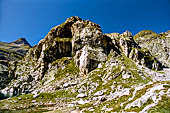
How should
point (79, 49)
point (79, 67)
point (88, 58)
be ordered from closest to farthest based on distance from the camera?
point (88, 58) → point (79, 67) → point (79, 49)

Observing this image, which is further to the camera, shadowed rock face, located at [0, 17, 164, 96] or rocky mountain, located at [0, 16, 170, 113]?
shadowed rock face, located at [0, 17, 164, 96]

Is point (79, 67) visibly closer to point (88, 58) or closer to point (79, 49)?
point (88, 58)

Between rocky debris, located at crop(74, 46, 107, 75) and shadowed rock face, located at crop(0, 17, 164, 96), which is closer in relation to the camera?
rocky debris, located at crop(74, 46, 107, 75)

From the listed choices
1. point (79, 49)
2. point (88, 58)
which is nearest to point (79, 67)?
point (88, 58)

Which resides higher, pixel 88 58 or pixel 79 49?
pixel 79 49

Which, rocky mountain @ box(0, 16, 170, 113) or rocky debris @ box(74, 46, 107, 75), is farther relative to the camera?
rocky debris @ box(74, 46, 107, 75)

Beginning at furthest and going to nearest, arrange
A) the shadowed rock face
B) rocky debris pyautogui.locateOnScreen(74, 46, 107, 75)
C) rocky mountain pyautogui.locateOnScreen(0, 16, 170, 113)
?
the shadowed rock face
rocky debris pyautogui.locateOnScreen(74, 46, 107, 75)
rocky mountain pyautogui.locateOnScreen(0, 16, 170, 113)

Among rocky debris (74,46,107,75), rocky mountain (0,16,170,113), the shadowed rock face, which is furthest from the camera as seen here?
the shadowed rock face

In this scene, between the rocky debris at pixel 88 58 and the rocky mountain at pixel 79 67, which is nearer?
the rocky mountain at pixel 79 67

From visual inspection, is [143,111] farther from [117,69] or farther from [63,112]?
[117,69]

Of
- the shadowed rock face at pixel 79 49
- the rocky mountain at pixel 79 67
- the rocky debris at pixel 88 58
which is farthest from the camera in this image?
the shadowed rock face at pixel 79 49

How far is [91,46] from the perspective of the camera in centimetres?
10519

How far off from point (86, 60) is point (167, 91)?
73.2 metres

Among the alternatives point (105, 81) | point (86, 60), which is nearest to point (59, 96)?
point (105, 81)
